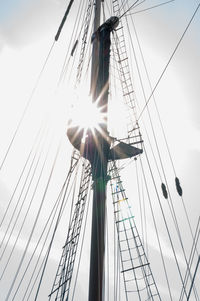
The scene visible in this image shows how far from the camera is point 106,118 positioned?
9789mm

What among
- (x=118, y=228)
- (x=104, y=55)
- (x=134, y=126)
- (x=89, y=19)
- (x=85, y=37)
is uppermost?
(x=89, y=19)

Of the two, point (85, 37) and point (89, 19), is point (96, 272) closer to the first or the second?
point (85, 37)

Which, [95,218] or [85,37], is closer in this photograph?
[95,218]

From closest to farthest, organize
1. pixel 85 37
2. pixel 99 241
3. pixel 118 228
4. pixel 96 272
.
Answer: pixel 96 272 → pixel 99 241 → pixel 118 228 → pixel 85 37

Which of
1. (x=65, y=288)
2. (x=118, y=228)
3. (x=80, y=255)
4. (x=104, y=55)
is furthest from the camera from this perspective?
(x=104, y=55)

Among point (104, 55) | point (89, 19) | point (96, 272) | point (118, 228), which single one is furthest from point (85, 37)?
point (96, 272)

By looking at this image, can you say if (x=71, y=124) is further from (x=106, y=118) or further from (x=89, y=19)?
(x=89, y=19)

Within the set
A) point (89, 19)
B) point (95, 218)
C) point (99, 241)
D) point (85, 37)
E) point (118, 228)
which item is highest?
point (89, 19)

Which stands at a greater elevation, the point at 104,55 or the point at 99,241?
the point at 104,55

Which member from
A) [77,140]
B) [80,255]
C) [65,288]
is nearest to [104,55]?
[77,140]

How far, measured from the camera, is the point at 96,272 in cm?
680

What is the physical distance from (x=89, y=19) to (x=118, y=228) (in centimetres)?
1048

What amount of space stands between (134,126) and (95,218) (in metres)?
5.10

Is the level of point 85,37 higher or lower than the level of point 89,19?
lower
